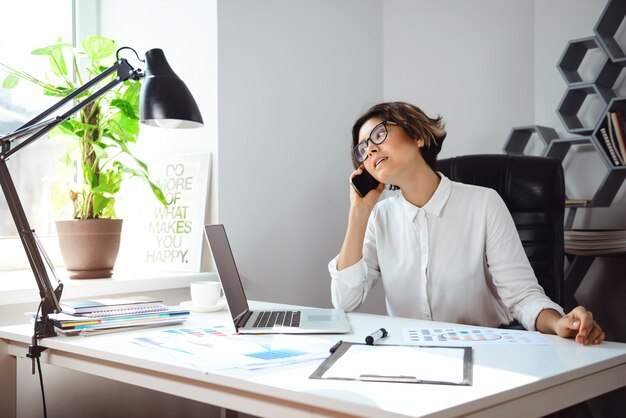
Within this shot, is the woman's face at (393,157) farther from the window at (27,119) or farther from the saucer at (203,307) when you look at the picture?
the window at (27,119)

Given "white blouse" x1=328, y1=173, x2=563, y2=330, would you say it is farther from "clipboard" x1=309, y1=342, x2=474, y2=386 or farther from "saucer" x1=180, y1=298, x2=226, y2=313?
"clipboard" x1=309, y1=342, x2=474, y2=386

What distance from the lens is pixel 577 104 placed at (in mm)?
2705

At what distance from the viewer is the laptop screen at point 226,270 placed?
5.27 feet

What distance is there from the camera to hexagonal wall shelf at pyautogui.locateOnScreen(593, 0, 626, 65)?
2506 millimetres

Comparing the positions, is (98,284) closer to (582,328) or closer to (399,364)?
(399,364)

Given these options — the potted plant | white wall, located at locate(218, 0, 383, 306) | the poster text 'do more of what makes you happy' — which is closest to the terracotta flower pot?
the potted plant

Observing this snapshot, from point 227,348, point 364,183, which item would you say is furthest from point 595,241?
point 227,348

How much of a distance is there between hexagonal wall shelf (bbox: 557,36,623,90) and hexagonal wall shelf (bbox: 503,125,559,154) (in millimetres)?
213

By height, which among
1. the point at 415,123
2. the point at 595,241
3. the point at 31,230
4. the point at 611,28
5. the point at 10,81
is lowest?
the point at 595,241

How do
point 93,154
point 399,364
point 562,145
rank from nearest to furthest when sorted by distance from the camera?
point 399,364, point 93,154, point 562,145

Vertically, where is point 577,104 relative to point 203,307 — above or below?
above

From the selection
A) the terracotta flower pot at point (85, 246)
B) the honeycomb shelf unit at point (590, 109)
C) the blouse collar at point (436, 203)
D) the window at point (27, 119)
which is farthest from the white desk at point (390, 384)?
the honeycomb shelf unit at point (590, 109)

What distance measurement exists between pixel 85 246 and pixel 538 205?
1.46 m

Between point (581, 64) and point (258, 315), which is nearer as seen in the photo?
point (258, 315)
